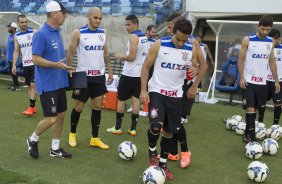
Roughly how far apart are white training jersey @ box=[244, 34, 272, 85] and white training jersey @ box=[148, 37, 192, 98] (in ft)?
6.05

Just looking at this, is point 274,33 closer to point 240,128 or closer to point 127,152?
point 240,128

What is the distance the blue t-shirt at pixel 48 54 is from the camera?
16.2ft

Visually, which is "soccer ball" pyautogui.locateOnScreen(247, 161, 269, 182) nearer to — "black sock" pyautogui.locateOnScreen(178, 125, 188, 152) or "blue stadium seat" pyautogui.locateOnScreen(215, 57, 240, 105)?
"black sock" pyautogui.locateOnScreen(178, 125, 188, 152)

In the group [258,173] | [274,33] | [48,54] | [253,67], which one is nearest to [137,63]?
[253,67]

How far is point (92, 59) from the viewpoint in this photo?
5.75m

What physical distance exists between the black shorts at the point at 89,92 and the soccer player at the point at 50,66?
49cm

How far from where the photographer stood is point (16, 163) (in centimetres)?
511

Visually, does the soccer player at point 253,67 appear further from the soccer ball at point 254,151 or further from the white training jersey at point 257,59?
the soccer ball at point 254,151

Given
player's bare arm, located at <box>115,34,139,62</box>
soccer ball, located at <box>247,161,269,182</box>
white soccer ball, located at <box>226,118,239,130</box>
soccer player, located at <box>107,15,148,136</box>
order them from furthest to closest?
white soccer ball, located at <box>226,118,239,130</box>, soccer player, located at <box>107,15,148,136</box>, player's bare arm, located at <box>115,34,139,62</box>, soccer ball, located at <box>247,161,269,182</box>

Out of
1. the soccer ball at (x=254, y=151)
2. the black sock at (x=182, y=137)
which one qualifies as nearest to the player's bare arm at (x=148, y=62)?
the black sock at (x=182, y=137)

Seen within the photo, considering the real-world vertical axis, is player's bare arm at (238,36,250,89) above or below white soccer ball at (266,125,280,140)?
above

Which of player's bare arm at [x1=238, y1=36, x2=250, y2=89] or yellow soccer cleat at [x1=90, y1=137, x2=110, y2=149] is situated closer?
yellow soccer cleat at [x1=90, y1=137, x2=110, y2=149]

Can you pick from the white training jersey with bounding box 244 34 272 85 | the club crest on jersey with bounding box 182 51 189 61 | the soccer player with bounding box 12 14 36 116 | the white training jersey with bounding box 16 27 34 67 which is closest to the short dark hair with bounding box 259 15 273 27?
the white training jersey with bounding box 244 34 272 85

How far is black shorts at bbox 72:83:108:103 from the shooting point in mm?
5785
